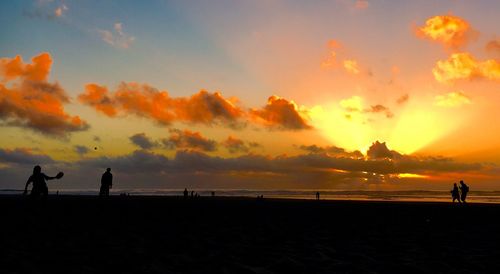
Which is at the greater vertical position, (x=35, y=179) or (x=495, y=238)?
(x=35, y=179)

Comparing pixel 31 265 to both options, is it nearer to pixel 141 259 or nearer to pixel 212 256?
pixel 141 259

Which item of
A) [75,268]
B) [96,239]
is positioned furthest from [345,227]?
[75,268]

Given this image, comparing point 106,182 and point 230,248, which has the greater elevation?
point 106,182

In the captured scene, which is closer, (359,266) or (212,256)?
(359,266)

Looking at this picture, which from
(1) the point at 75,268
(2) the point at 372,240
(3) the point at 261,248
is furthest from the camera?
(2) the point at 372,240

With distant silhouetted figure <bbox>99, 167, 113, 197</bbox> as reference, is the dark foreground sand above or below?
below

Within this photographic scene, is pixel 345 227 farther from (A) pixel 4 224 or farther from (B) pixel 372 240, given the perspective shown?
(A) pixel 4 224

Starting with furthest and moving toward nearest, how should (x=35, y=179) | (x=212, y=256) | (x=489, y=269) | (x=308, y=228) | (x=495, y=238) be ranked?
(x=35, y=179), (x=308, y=228), (x=495, y=238), (x=212, y=256), (x=489, y=269)

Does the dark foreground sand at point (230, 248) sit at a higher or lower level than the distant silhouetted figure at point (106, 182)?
Result: lower

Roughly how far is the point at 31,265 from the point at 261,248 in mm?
6412

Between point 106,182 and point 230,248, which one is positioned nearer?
point 230,248

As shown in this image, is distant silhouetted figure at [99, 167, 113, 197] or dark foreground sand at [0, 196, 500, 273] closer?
dark foreground sand at [0, 196, 500, 273]

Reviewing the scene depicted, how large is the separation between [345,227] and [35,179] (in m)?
16.8

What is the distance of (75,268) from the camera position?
962 centimetres
